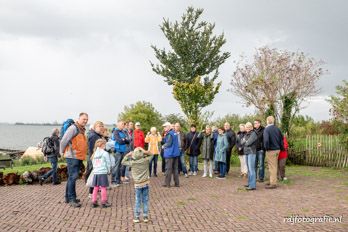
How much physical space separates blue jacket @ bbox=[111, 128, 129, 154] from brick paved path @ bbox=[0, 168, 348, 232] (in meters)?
1.17

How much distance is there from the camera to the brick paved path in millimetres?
7961

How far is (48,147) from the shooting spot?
13.6 meters

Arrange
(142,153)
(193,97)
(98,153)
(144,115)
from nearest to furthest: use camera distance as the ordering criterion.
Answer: (142,153), (98,153), (193,97), (144,115)

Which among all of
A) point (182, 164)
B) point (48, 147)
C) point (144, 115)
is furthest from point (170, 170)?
point (144, 115)

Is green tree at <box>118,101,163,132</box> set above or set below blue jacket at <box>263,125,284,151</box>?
above

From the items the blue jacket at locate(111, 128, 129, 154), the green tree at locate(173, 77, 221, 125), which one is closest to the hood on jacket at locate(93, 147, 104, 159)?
the blue jacket at locate(111, 128, 129, 154)

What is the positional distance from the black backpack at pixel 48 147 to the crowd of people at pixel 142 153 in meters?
0.13

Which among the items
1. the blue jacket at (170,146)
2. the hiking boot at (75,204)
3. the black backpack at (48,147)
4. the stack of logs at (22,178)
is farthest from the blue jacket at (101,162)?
the stack of logs at (22,178)

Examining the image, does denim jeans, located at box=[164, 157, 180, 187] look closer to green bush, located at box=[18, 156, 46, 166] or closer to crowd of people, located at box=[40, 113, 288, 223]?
crowd of people, located at box=[40, 113, 288, 223]

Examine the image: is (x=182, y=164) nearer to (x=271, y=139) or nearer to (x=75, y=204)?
(x=271, y=139)

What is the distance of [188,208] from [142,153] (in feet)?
6.09

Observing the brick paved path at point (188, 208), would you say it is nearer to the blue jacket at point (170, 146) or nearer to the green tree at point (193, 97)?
the blue jacket at point (170, 146)

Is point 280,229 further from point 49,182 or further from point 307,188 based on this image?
point 49,182

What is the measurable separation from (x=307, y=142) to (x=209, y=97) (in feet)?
17.6
